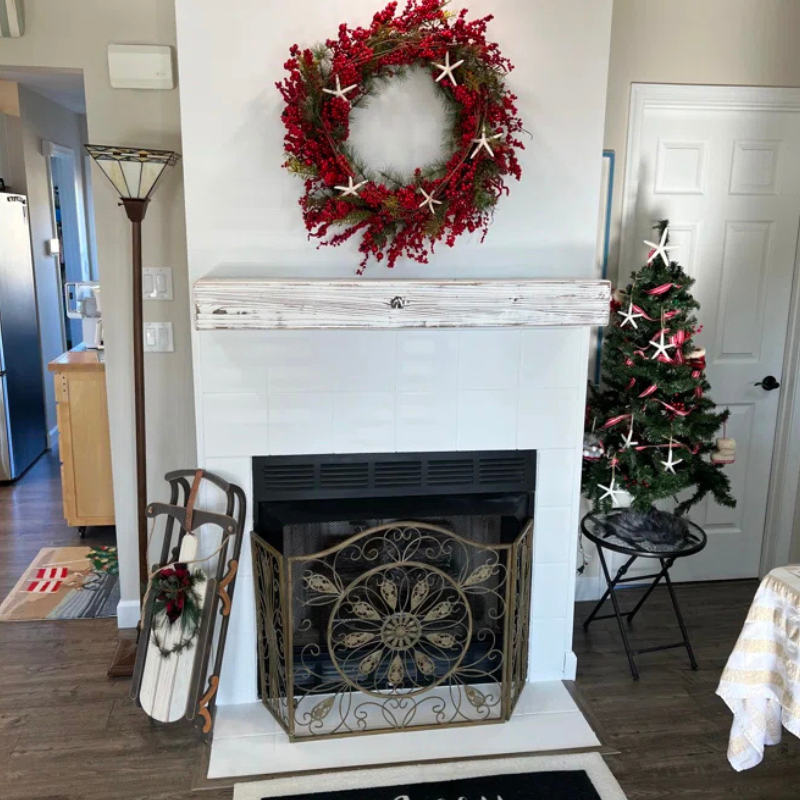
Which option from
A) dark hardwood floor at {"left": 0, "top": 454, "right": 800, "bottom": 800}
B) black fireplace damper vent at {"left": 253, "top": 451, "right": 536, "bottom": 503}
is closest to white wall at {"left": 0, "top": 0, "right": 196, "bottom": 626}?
dark hardwood floor at {"left": 0, "top": 454, "right": 800, "bottom": 800}

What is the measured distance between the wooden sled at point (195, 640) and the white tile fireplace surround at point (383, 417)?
9 cm

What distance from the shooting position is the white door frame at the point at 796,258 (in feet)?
9.78

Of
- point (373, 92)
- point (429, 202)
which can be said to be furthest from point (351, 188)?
point (373, 92)

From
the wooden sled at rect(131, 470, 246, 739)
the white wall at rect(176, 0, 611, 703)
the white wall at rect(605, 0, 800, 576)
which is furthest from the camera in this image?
the white wall at rect(605, 0, 800, 576)

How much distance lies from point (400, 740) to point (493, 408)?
3.46ft

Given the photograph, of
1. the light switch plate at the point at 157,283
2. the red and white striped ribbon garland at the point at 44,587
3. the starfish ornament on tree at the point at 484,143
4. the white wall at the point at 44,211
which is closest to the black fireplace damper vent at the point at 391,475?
the light switch plate at the point at 157,283

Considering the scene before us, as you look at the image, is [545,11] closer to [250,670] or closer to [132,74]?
[132,74]

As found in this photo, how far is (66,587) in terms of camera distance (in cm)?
338

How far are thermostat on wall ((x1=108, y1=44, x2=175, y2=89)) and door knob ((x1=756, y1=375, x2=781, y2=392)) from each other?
8.41ft

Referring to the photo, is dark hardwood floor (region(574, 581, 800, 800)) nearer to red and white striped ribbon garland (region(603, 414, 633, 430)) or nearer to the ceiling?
red and white striped ribbon garland (region(603, 414, 633, 430))

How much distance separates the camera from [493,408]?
2484 mm

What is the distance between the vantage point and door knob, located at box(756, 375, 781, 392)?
10.8ft

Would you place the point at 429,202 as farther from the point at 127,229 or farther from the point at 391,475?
the point at 127,229

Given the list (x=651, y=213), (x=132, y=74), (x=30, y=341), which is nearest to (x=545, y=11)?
(x=651, y=213)
